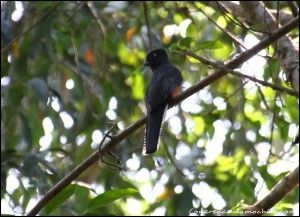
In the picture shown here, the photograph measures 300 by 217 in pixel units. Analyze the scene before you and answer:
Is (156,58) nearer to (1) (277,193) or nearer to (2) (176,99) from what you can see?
(1) (277,193)

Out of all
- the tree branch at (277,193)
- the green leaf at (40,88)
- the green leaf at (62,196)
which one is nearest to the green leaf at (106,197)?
the green leaf at (62,196)

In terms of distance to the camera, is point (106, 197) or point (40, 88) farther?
point (40, 88)

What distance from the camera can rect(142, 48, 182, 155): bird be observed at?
15.0ft

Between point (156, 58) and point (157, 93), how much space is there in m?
1.06

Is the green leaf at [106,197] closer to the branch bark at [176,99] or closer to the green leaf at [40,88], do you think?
the branch bark at [176,99]

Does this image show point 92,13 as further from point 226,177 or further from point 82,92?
point 226,177

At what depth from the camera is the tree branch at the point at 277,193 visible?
16.4 ft

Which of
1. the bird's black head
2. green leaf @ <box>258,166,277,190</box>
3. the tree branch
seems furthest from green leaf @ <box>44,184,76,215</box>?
the bird's black head

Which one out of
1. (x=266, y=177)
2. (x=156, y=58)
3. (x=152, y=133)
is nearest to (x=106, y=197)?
(x=152, y=133)

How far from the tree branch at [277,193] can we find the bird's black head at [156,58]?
1.59 m

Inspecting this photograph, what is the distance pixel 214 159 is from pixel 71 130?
4.84 ft

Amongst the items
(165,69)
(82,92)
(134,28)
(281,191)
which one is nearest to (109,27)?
(134,28)

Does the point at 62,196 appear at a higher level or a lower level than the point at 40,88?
higher

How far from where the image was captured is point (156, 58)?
6.27 metres
